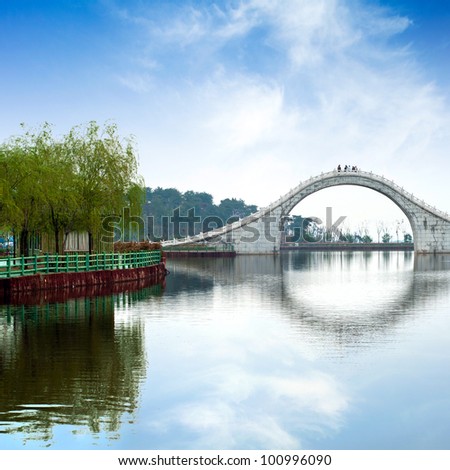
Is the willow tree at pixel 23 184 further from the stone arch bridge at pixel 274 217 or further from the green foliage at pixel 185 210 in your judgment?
the green foliage at pixel 185 210

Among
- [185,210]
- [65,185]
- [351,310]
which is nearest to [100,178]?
[65,185]

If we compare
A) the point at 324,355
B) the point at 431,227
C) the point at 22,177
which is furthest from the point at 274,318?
the point at 431,227

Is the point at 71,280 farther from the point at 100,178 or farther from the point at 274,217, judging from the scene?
the point at 274,217

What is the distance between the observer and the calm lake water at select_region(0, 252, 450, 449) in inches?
329

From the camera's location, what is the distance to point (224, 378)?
11414mm

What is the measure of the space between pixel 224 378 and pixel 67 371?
272 centimetres

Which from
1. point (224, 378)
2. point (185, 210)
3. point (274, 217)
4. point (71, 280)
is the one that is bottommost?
point (224, 378)

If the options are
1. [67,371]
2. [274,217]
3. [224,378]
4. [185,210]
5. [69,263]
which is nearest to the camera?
[224,378]

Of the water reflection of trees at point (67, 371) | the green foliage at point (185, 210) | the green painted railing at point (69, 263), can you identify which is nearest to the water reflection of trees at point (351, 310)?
the water reflection of trees at point (67, 371)

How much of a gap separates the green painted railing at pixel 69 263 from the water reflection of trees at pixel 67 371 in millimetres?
7608

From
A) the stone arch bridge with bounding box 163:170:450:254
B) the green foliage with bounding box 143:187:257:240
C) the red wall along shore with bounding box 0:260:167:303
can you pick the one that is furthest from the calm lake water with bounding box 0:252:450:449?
the green foliage with bounding box 143:187:257:240

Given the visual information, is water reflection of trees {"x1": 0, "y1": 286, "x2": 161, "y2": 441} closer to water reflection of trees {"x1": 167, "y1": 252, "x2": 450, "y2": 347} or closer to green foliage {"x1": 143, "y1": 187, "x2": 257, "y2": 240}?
water reflection of trees {"x1": 167, "y1": 252, "x2": 450, "y2": 347}

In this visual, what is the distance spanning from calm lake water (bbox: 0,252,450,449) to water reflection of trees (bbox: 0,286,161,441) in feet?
0.09
